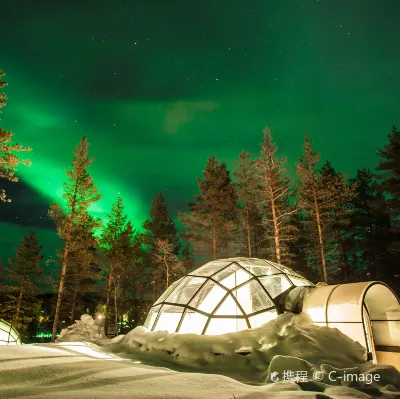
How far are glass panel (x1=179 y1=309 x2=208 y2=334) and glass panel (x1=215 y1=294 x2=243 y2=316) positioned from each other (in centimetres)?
46

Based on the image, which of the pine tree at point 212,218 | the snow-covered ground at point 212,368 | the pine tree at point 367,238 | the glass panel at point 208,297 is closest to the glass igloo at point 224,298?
the glass panel at point 208,297

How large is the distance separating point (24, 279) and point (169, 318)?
21.8m

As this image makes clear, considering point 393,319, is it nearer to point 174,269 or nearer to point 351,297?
point 351,297

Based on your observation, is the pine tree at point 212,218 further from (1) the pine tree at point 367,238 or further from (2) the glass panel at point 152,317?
(2) the glass panel at point 152,317

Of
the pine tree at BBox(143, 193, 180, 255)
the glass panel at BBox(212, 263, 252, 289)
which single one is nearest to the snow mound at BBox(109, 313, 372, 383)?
the glass panel at BBox(212, 263, 252, 289)

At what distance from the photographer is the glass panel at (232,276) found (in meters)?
8.37

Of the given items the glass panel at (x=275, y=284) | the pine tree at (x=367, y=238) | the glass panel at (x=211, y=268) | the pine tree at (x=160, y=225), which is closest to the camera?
the glass panel at (x=275, y=284)

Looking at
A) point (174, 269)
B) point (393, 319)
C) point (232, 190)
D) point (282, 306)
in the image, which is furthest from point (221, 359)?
point (232, 190)

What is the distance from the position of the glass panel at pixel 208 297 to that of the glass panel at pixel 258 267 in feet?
4.16

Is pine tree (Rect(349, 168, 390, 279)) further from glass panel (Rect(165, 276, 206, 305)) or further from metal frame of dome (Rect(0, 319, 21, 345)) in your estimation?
metal frame of dome (Rect(0, 319, 21, 345))

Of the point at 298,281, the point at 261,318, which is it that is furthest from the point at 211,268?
the point at 298,281

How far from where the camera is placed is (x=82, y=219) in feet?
60.3

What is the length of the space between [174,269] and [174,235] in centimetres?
1079

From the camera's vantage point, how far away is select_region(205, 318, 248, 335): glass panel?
7.08 metres
